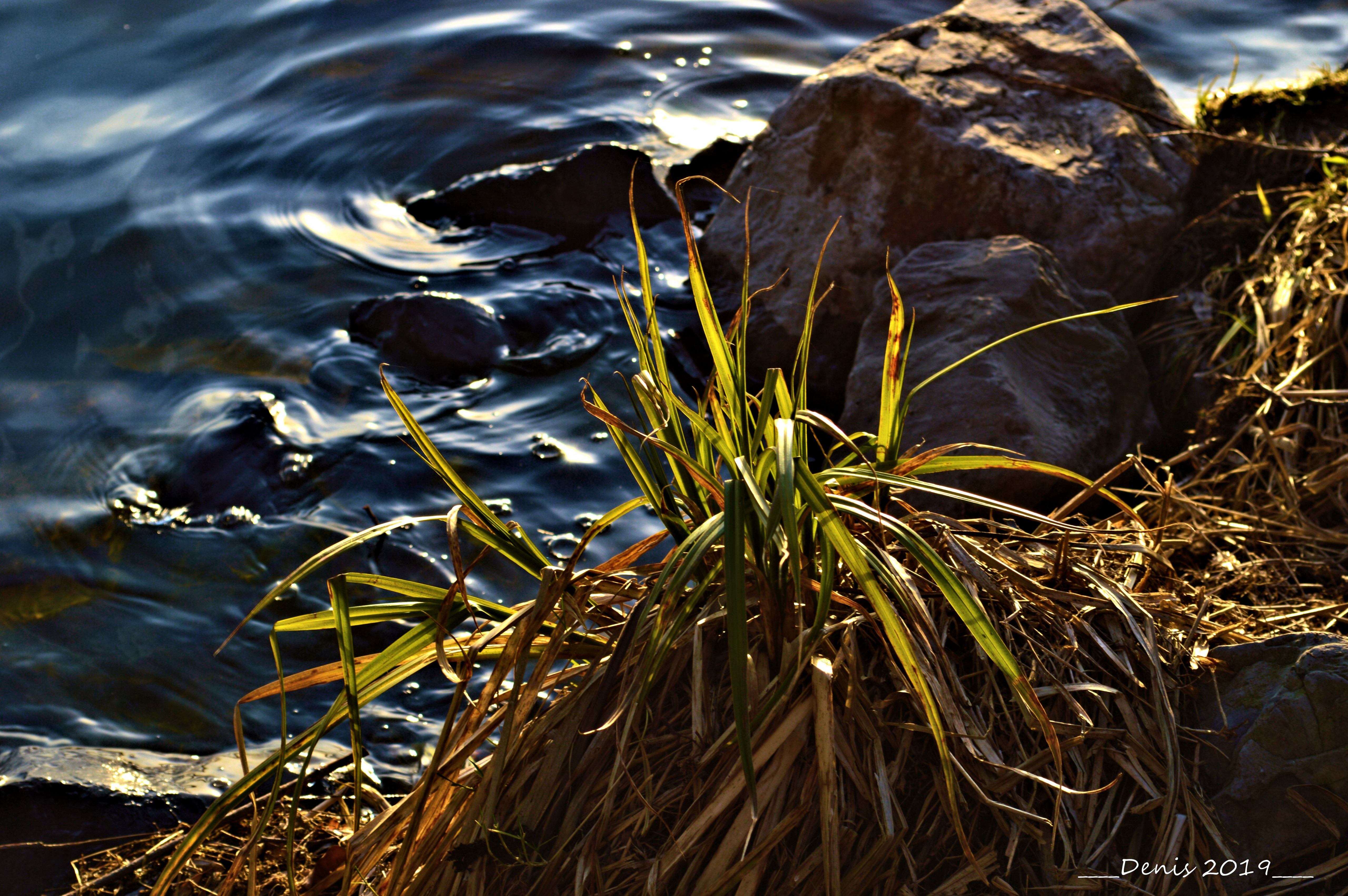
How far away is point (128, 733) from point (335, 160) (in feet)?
11.8

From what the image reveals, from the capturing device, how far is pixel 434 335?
399 cm

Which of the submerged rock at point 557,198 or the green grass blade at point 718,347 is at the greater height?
the green grass blade at point 718,347

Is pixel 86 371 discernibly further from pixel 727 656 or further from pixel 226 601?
pixel 727 656

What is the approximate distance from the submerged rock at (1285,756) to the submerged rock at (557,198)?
3620 mm

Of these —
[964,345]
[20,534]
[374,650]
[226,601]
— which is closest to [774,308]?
[964,345]

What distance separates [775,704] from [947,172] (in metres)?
2.82

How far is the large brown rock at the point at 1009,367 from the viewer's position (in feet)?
9.06

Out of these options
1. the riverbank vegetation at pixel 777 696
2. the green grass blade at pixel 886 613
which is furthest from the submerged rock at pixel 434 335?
the green grass blade at pixel 886 613

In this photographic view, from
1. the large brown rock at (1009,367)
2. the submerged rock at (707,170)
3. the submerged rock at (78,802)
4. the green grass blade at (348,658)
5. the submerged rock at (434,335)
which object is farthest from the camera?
the submerged rock at (707,170)

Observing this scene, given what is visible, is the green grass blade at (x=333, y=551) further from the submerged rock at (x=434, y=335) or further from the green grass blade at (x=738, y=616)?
the submerged rock at (x=434, y=335)

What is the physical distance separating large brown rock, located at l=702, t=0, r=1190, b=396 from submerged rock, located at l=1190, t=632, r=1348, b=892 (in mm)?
2106

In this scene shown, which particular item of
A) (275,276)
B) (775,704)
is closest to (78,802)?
(775,704)

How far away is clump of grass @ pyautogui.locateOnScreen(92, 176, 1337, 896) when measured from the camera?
55.3 inches

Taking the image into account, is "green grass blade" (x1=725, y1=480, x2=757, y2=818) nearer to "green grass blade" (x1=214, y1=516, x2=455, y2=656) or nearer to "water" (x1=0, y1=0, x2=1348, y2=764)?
"green grass blade" (x1=214, y1=516, x2=455, y2=656)
